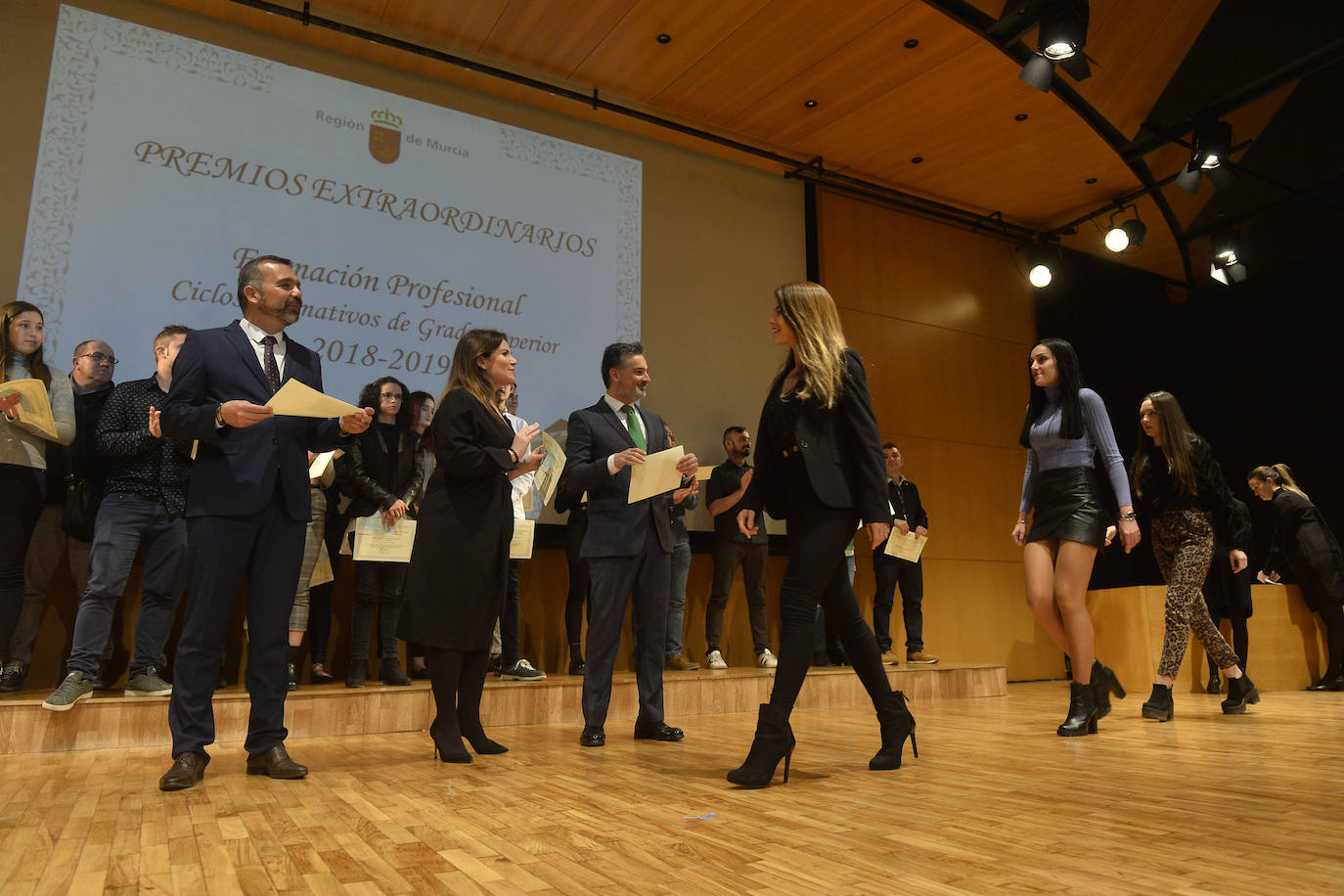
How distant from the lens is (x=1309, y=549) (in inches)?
217

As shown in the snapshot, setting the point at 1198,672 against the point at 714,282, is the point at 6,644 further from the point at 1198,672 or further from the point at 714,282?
the point at 1198,672

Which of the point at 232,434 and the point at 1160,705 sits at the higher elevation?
the point at 232,434

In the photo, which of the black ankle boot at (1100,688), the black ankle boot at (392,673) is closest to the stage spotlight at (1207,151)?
the black ankle boot at (1100,688)

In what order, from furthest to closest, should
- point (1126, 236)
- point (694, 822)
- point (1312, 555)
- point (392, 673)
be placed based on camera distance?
point (1126, 236)
point (1312, 555)
point (392, 673)
point (694, 822)

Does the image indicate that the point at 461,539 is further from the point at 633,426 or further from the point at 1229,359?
the point at 1229,359

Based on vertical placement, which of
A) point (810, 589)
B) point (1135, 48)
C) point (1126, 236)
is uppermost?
point (1135, 48)

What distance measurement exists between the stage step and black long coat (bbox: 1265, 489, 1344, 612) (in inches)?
92.7

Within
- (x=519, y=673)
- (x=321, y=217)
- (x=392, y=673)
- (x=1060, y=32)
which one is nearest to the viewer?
(x=392, y=673)

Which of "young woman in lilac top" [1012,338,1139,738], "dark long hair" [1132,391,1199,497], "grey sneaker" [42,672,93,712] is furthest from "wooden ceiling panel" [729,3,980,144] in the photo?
"grey sneaker" [42,672,93,712]

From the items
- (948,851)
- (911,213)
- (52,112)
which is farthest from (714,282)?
(948,851)

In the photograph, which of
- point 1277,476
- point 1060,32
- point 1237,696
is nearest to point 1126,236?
point 1277,476

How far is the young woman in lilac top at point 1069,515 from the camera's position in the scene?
10.2ft

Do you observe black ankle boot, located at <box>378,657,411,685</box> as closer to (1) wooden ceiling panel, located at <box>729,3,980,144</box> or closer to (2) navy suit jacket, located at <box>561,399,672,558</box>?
(2) navy suit jacket, located at <box>561,399,672,558</box>

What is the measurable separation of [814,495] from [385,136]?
3.86m
